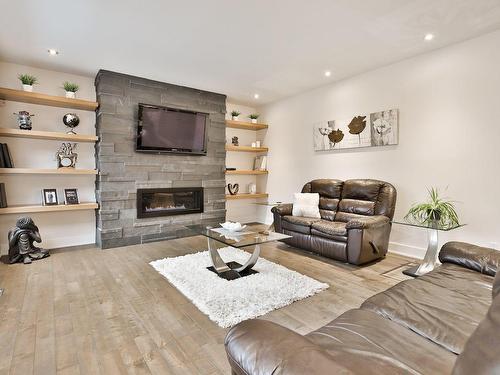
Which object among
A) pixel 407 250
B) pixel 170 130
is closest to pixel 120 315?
pixel 170 130

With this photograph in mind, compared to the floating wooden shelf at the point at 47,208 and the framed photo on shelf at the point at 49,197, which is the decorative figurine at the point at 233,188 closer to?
the floating wooden shelf at the point at 47,208

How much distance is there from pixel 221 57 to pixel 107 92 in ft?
6.01

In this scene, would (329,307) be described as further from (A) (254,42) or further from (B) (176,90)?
(B) (176,90)

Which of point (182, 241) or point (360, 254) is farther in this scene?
point (182, 241)

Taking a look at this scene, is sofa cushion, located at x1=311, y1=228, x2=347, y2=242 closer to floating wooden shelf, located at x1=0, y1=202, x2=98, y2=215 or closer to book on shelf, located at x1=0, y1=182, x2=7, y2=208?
floating wooden shelf, located at x1=0, y1=202, x2=98, y2=215

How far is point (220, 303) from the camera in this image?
94.7 inches

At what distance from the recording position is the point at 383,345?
1.15m

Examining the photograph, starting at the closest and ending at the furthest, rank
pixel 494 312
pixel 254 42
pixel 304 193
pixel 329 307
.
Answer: pixel 494 312 → pixel 329 307 → pixel 254 42 → pixel 304 193

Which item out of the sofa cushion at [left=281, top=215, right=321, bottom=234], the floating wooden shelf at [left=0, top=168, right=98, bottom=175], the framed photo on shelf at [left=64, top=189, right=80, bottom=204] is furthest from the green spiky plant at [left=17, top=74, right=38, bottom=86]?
the sofa cushion at [left=281, top=215, right=321, bottom=234]

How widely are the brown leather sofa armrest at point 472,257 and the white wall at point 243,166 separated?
170 inches

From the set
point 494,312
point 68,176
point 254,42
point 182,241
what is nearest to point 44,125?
point 68,176

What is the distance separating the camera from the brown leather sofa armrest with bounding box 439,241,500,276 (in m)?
1.90

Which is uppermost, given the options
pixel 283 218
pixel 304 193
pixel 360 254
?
pixel 304 193

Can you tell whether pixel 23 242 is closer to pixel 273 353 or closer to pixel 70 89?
pixel 70 89
